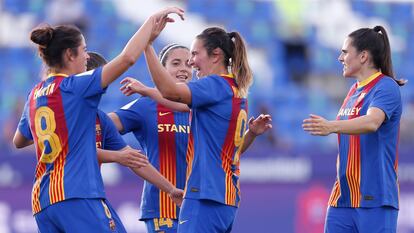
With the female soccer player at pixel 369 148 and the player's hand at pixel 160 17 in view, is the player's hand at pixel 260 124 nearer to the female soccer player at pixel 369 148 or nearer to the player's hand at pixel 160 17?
the female soccer player at pixel 369 148

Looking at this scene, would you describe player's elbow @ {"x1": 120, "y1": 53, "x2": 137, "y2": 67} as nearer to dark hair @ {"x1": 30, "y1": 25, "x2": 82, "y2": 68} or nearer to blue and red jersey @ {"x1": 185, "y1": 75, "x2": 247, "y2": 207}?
dark hair @ {"x1": 30, "y1": 25, "x2": 82, "y2": 68}

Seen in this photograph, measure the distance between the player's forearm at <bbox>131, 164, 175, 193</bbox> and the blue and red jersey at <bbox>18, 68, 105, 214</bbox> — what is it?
643 millimetres

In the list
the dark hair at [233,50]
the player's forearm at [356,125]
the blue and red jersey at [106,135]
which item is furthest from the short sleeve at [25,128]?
A: the player's forearm at [356,125]

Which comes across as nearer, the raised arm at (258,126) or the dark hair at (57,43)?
the dark hair at (57,43)

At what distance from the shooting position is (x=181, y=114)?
292 inches

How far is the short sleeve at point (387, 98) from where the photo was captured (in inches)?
260

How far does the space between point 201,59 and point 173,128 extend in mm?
882

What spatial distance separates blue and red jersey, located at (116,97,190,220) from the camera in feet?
23.9

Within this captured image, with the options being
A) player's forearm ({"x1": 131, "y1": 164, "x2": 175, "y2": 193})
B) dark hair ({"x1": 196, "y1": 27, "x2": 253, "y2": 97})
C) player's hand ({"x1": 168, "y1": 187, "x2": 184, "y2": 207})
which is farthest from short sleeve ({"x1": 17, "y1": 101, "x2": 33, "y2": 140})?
dark hair ({"x1": 196, "y1": 27, "x2": 253, "y2": 97})

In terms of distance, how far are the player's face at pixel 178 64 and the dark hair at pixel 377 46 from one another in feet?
4.35

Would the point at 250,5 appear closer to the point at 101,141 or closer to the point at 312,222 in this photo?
the point at 312,222

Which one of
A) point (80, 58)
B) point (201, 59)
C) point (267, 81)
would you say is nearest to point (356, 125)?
point (201, 59)

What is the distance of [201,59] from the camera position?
665 cm

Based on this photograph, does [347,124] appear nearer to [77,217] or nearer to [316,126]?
[316,126]
